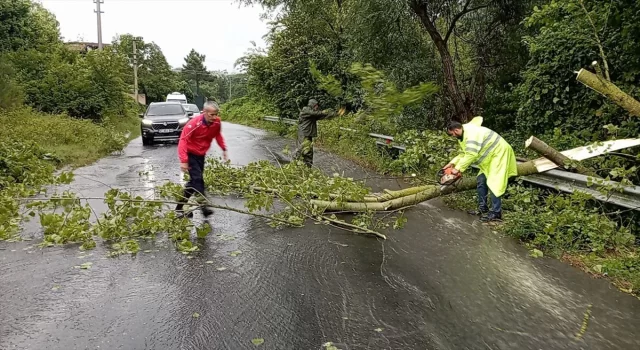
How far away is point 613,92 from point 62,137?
591 inches

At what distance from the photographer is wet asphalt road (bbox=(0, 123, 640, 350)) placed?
355 centimetres

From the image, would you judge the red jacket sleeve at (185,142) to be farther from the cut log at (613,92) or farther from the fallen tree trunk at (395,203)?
the cut log at (613,92)

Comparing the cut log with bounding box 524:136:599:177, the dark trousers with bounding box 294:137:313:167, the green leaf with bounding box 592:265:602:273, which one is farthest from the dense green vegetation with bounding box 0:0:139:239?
the green leaf with bounding box 592:265:602:273

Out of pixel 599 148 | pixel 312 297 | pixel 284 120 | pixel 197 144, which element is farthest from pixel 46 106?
pixel 599 148

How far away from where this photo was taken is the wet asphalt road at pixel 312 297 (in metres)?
3.55

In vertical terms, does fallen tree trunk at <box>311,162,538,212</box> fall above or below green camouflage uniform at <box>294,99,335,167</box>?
below

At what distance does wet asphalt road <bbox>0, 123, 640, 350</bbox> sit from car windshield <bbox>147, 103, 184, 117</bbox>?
1454 centimetres

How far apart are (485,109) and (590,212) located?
748 cm

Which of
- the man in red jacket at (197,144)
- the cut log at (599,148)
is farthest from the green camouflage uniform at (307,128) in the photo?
the cut log at (599,148)

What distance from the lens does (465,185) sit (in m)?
7.59

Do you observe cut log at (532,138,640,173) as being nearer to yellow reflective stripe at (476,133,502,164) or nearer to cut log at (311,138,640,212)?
cut log at (311,138,640,212)

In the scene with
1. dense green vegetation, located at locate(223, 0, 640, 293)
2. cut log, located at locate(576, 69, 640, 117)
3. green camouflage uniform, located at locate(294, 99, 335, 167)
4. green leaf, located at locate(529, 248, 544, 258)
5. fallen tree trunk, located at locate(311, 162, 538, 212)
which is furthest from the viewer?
green camouflage uniform, located at locate(294, 99, 335, 167)

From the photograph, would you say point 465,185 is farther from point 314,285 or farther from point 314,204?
point 314,285

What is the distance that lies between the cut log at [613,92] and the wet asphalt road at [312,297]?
2.47 metres
